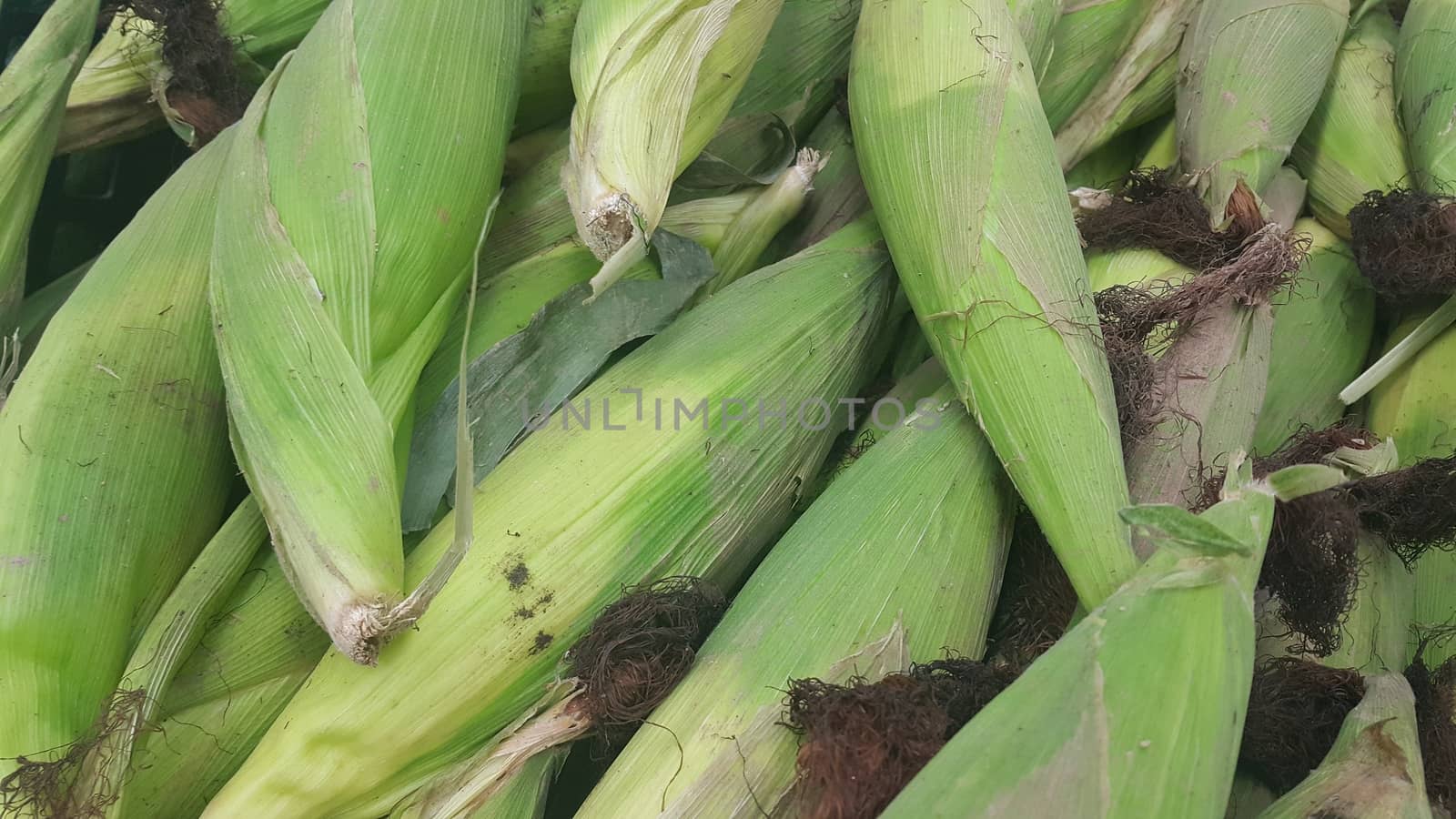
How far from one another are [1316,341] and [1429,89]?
1.23 feet

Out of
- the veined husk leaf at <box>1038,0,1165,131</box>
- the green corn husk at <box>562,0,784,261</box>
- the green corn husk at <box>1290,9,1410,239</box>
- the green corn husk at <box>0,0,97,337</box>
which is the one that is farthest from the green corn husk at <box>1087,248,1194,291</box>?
the green corn husk at <box>0,0,97,337</box>

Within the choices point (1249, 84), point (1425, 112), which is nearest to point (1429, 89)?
point (1425, 112)

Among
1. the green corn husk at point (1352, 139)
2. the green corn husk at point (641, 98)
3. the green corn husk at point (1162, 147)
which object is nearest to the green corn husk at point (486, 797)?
the green corn husk at point (641, 98)

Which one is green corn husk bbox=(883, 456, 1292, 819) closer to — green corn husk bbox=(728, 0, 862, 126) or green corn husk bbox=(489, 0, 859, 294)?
green corn husk bbox=(489, 0, 859, 294)

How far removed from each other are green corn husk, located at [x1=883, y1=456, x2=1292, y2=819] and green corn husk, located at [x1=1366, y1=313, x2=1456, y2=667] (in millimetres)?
507

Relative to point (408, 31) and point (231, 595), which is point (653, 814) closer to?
point (231, 595)

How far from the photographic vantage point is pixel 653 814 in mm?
764

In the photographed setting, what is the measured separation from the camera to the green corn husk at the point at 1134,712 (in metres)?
0.63

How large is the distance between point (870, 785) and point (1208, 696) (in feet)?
0.74

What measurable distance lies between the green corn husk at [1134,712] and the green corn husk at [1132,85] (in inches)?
29.0

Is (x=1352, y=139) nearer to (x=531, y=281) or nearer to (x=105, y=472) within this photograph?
(x=531, y=281)

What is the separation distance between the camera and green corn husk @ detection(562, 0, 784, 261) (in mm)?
861

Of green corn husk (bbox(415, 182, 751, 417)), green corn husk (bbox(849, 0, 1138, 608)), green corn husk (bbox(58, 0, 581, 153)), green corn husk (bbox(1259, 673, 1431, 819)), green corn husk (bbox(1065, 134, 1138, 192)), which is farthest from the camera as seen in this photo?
green corn husk (bbox(1065, 134, 1138, 192))

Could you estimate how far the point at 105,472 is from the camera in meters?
0.89
